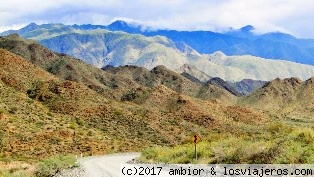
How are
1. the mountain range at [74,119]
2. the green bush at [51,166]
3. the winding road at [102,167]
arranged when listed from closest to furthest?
the winding road at [102,167]
the green bush at [51,166]
the mountain range at [74,119]

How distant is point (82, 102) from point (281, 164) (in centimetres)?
9212

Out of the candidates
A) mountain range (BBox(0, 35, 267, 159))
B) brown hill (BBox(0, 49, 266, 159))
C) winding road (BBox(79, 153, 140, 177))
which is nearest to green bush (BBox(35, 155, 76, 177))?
winding road (BBox(79, 153, 140, 177))

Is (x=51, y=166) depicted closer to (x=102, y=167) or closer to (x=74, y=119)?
(x=102, y=167)

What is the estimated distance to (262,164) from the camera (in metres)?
19.8

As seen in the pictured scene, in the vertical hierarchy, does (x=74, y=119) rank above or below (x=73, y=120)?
above

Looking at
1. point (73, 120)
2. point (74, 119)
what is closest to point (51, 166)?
point (73, 120)

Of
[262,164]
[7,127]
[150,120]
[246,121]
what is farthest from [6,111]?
[246,121]

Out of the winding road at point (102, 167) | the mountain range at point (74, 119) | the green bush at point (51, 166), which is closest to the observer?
the winding road at point (102, 167)

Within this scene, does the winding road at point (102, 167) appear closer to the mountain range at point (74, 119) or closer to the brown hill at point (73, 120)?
the brown hill at point (73, 120)

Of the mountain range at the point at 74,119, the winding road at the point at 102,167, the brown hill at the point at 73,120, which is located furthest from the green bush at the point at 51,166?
the mountain range at the point at 74,119

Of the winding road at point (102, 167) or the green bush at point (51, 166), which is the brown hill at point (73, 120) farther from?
the green bush at point (51, 166)

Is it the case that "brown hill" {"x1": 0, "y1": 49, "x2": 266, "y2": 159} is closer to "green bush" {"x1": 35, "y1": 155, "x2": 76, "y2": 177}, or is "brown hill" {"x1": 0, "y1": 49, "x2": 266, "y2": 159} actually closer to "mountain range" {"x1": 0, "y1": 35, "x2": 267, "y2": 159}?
"mountain range" {"x1": 0, "y1": 35, "x2": 267, "y2": 159}

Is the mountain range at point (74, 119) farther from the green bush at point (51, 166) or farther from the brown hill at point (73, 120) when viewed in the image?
the green bush at point (51, 166)

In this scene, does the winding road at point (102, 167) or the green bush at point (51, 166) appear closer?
the winding road at point (102, 167)
